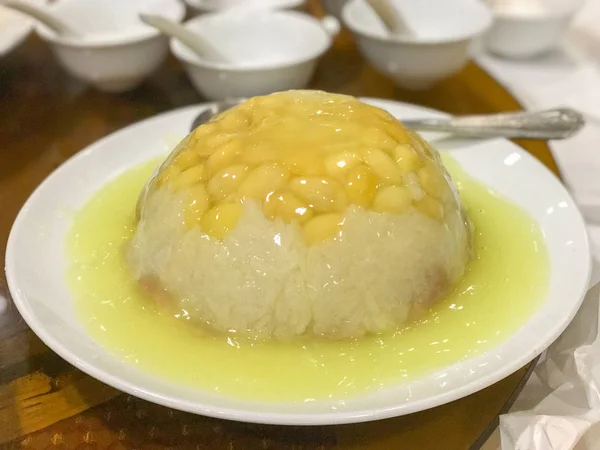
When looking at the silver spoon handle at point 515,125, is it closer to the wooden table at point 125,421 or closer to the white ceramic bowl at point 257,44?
the white ceramic bowl at point 257,44

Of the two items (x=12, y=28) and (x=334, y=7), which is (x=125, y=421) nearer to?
(x=12, y=28)

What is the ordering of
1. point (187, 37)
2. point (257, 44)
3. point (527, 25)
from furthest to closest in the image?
point (527, 25), point (257, 44), point (187, 37)

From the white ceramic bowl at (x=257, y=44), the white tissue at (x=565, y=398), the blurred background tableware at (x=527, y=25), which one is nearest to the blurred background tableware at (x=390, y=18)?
the white ceramic bowl at (x=257, y=44)

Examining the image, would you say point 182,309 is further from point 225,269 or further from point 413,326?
point 413,326

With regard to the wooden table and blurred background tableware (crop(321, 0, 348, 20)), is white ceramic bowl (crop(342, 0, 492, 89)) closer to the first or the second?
blurred background tableware (crop(321, 0, 348, 20))

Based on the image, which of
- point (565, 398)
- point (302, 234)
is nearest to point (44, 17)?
point (302, 234)
